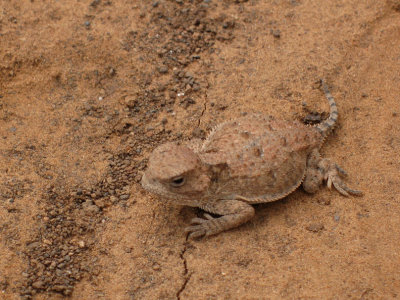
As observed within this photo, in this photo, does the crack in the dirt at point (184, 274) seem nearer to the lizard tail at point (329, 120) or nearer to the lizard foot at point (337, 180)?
the lizard foot at point (337, 180)

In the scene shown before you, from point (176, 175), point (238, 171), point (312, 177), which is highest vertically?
point (176, 175)

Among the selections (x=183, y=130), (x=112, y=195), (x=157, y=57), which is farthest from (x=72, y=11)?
(x=112, y=195)

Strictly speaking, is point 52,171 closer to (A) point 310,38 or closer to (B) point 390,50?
(A) point 310,38

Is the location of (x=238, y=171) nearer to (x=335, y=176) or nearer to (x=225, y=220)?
(x=225, y=220)

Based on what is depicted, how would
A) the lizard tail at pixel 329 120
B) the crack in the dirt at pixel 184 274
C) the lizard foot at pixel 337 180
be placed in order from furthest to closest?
1. the lizard tail at pixel 329 120
2. the lizard foot at pixel 337 180
3. the crack in the dirt at pixel 184 274

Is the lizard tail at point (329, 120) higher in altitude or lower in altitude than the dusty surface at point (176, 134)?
higher

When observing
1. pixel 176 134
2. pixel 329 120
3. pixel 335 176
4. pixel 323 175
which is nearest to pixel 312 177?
pixel 323 175

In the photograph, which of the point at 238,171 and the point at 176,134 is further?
the point at 176,134

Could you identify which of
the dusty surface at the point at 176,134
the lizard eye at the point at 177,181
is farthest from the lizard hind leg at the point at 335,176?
the lizard eye at the point at 177,181
